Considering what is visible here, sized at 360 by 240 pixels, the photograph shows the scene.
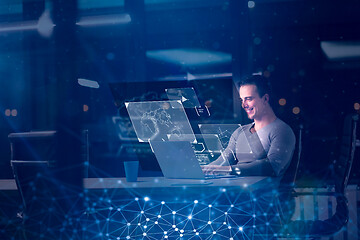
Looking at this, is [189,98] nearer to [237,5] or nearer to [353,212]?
[353,212]

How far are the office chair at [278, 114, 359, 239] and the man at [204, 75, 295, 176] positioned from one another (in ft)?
0.64

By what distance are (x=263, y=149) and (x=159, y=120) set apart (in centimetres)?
97

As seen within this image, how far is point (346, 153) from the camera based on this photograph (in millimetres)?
1963

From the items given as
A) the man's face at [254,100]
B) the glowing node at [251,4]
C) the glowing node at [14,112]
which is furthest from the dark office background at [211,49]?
the man's face at [254,100]

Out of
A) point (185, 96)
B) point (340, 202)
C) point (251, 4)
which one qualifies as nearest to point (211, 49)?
point (251, 4)

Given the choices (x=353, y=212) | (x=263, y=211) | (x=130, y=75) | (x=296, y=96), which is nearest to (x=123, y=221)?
(x=263, y=211)

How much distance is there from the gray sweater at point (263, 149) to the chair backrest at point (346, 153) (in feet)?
0.90

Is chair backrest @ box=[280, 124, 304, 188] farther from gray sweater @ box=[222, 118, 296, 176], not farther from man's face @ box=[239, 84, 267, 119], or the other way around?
man's face @ box=[239, 84, 267, 119]

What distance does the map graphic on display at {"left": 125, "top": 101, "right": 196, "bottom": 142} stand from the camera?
1.56 m

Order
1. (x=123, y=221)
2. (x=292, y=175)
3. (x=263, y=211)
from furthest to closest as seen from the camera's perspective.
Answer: (x=292, y=175), (x=123, y=221), (x=263, y=211)

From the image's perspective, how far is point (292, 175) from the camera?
1986 millimetres

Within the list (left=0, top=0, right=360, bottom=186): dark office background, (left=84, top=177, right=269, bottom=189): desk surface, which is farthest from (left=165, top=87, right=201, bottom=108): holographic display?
(left=0, top=0, right=360, bottom=186): dark office background

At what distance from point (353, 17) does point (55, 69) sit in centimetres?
485

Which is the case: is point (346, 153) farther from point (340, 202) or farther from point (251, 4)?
point (251, 4)
